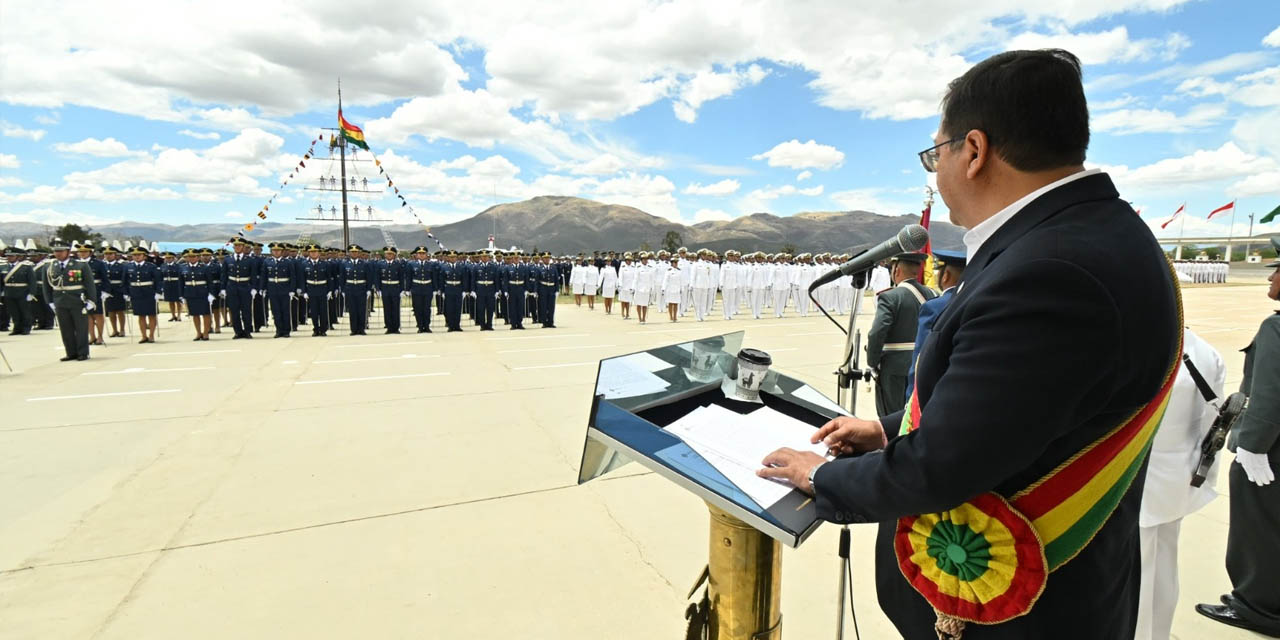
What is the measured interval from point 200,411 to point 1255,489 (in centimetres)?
829

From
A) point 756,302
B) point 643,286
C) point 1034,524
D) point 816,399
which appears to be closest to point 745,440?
point 816,399

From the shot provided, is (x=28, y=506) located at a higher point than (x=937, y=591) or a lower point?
lower

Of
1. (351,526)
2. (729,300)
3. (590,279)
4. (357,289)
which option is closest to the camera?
(351,526)

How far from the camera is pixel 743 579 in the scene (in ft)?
4.83

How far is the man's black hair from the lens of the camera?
996 millimetres

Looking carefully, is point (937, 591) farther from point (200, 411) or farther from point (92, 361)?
point (92, 361)

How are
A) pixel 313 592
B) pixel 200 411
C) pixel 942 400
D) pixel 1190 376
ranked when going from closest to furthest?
1. pixel 942 400
2. pixel 1190 376
3. pixel 313 592
4. pixel 200 411

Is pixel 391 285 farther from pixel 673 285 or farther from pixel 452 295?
pixel 673 285

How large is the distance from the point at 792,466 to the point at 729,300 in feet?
52.8

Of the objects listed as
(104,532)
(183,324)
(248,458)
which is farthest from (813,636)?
(183,324)

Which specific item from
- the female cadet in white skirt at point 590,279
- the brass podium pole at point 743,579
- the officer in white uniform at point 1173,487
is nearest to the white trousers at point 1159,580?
the officer in white uniform at point 1173,487

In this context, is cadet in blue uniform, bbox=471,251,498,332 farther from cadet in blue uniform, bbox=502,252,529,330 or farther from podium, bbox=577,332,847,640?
podium, bbox=577,332,847,640

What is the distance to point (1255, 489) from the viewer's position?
2701 mm

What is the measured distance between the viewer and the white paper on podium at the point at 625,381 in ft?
4.83
